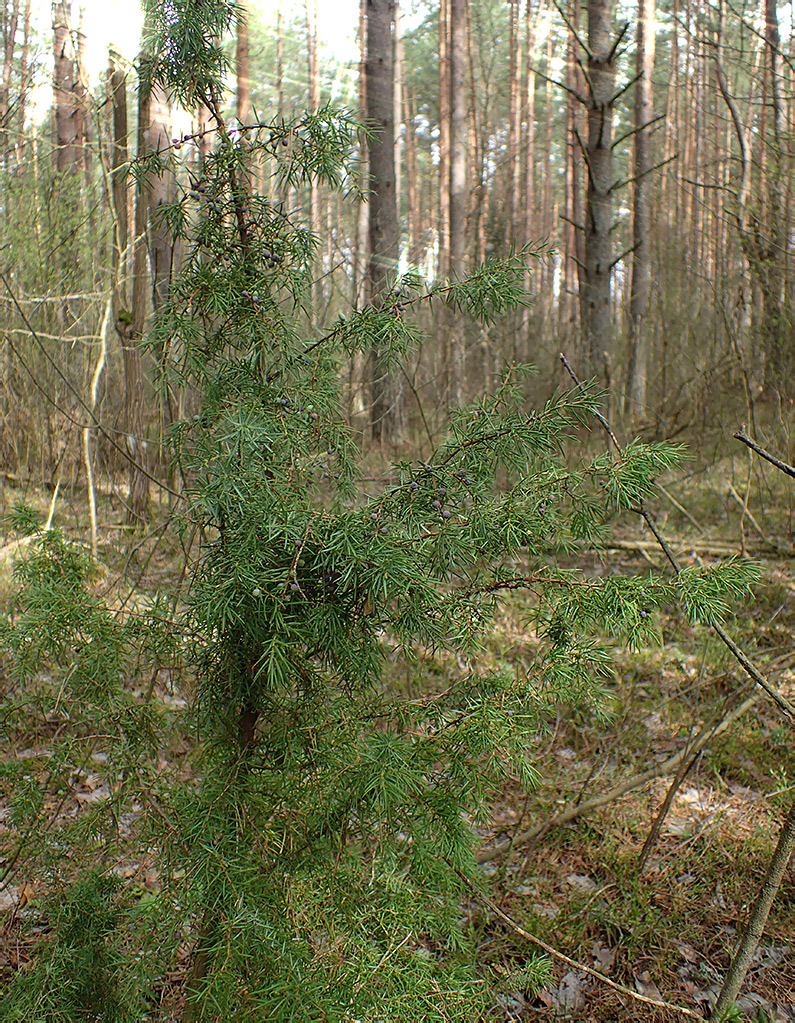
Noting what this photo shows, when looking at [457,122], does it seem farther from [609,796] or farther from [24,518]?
[24,518]

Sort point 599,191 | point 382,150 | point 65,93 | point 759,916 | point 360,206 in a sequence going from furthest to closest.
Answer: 1. point 382,150
2. point 360,206
3. point 65,93
4. point 599,191
5. point 759,916

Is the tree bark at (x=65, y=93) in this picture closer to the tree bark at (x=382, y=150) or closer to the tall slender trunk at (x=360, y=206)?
the tall slender trunk at (x=360, y=206)

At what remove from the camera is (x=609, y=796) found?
3.02m

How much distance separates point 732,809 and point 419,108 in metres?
23.8

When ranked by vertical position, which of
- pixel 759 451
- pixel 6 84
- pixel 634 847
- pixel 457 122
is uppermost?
pixel 457 122

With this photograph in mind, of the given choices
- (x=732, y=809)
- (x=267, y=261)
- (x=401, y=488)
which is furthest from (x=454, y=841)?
(x=732, y=809)

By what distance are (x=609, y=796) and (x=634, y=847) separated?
201mm

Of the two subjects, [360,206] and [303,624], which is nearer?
[303,624]

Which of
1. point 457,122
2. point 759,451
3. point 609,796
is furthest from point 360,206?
point 457,122

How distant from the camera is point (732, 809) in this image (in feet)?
10.2

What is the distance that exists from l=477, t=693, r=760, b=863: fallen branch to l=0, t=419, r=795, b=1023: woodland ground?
0.03 meters

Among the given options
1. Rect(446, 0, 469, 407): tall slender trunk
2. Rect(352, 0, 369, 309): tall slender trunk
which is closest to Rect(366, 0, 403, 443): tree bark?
Rect(352, 0, 369, 309): tall slender trunk

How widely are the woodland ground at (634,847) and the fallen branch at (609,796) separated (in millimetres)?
32

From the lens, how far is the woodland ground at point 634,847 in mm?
2311
